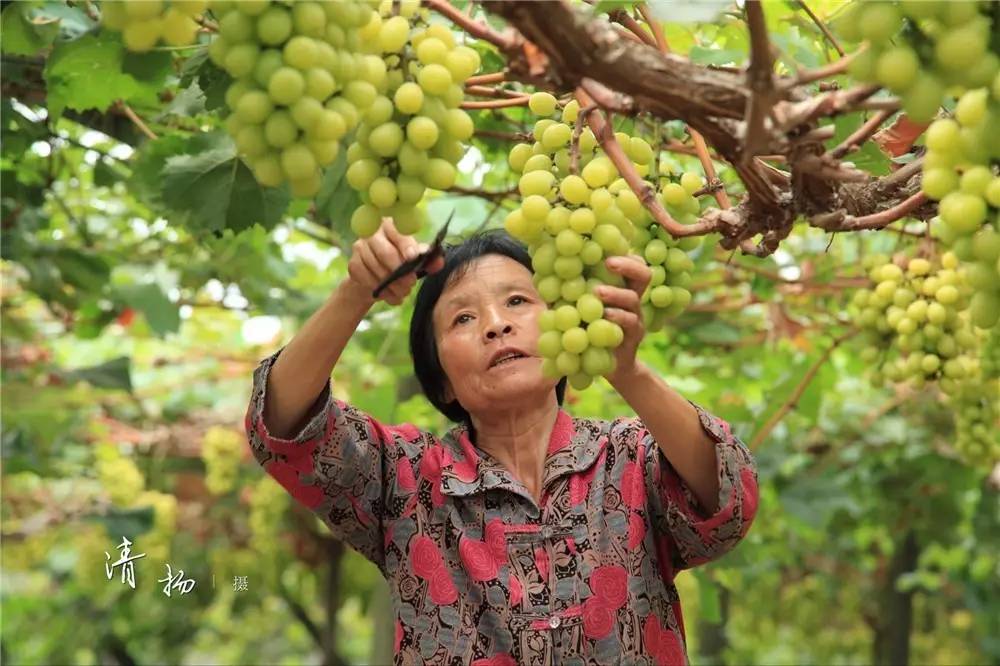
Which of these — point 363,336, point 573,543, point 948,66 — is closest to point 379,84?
point 948,66

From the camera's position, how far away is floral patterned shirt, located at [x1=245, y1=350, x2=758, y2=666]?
1720 millimetres

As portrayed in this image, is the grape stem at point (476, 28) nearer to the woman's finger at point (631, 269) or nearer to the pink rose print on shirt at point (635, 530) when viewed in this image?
the woman's finger at point (631, 269)

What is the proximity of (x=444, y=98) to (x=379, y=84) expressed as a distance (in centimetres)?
6

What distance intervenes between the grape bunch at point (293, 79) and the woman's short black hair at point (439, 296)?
0.99 meters

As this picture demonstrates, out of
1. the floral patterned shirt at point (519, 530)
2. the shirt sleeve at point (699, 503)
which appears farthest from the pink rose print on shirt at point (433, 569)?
the shirt sleeve at point (699, 503)

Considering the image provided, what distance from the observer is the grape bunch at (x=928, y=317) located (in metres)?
2.12

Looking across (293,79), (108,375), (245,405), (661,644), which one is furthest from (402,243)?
(245,405)

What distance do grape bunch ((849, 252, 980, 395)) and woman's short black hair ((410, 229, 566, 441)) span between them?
0.65 m

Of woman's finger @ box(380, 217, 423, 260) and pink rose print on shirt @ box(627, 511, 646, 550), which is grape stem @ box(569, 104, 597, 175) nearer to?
woman's finger @ box(380, 217, 423, 260)

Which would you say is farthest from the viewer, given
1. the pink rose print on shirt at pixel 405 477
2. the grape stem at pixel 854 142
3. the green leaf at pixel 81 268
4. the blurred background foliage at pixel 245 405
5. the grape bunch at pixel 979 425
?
the green leaf at pixel 81 268

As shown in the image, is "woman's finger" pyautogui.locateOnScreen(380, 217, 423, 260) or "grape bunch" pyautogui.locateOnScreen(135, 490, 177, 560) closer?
"woman's finger" pyautogui.locateOnScreen(380, 217, 423, 260)

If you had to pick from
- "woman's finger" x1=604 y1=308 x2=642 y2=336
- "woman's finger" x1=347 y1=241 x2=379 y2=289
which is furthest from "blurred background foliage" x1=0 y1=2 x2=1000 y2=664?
"woman's finger" x1=604 y1=308 x2=642 y2=336

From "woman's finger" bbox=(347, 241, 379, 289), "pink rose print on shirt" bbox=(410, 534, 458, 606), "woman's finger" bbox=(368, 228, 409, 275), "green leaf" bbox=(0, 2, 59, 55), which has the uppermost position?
"woman's finger" bbox=(368, 228, 409, 275)

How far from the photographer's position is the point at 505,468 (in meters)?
1.93
